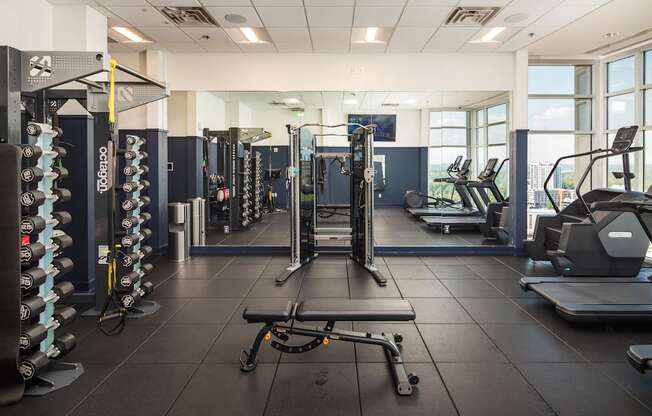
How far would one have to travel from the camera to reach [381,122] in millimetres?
7121

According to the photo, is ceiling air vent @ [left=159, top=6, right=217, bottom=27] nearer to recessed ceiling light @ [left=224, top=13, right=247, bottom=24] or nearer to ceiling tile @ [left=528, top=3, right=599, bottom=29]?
recessed ceiling light @ [left=224, top=13, right=247, bottom=24]

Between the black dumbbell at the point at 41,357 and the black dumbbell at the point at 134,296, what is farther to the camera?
the black dumbbell at the point at 134,296

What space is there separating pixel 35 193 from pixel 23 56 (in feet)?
2.77

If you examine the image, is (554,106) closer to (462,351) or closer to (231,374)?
(462,351)

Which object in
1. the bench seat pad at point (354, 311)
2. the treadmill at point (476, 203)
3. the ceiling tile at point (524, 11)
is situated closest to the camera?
the bench seat pad at point (354, 311)

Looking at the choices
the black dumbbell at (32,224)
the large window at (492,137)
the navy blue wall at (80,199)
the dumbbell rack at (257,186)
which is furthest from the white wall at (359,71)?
the black dumbbell at (32,224)

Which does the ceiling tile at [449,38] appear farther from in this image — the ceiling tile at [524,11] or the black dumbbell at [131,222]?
the black dumbbell at [131,222]

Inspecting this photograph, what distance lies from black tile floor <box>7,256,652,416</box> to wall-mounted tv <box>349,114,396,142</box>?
3.08 m

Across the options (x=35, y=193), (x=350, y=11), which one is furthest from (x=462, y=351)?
(x=350, y=11)

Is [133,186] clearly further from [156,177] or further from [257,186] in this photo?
[257,186]

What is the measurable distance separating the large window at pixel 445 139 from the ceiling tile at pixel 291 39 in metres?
2.29

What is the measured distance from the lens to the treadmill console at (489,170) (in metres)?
7.35

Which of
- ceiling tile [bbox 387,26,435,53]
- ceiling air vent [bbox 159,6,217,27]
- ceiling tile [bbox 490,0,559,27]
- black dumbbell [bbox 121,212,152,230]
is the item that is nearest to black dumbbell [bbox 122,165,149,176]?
black dumbbell [bbox 121,212,152,230]

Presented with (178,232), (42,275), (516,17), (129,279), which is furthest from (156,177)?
(516,17)
